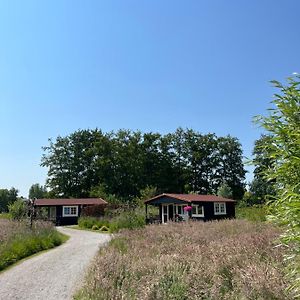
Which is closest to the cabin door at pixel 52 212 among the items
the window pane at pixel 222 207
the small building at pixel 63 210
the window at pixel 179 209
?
the small building at pixel 63 210

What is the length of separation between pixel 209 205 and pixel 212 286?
117 ft

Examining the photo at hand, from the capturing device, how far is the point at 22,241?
16234 millimetres

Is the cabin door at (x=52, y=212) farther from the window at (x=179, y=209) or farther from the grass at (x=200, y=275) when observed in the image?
the grass at (x=200, y=275)

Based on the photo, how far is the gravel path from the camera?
866 cm

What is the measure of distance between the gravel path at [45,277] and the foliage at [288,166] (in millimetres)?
6244

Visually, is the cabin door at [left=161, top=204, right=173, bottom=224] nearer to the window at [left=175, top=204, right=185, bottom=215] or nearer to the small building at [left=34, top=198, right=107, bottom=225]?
the window at [left=175, top=204, right=185, bottom=215]

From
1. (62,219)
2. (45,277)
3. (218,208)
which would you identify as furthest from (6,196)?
(45,277)

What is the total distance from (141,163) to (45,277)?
59470 millimetres

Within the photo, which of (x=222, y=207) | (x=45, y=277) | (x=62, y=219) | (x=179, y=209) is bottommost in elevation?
(x=45, y=277)

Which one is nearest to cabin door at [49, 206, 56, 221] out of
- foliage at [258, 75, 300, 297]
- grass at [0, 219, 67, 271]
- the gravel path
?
grass at [0, 219, 67, 271]

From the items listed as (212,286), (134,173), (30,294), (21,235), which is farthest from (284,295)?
(134,173)

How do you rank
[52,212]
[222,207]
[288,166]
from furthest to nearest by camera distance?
[52,212]
[222,207]
[288,166]

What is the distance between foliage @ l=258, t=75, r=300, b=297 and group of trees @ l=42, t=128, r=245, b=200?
6477 centimetres

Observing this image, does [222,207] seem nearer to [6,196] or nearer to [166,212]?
[166,212]
